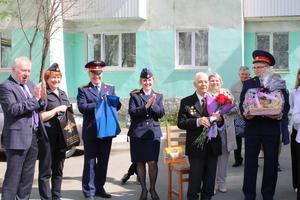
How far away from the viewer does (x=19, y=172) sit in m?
5.70

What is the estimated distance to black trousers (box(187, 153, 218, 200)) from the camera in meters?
6.26

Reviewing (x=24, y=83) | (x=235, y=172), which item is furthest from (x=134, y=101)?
(x=235, y=172)

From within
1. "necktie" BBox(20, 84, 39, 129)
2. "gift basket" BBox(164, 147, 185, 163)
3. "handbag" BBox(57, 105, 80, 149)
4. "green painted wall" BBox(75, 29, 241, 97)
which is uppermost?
"green painted wall" BBox(75, 29, 241, 97)

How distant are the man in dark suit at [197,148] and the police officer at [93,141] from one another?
4.34 ft

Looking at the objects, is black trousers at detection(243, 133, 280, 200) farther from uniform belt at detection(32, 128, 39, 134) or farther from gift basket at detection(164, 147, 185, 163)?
uniform belt at detection(32, 128, 39, 134)

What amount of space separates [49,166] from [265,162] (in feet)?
9.98

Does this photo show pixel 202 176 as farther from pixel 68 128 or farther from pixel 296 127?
pixel 68 128

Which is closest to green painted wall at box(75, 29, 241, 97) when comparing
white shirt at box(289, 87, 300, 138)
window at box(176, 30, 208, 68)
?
window at box(176, 30, 208, 68)

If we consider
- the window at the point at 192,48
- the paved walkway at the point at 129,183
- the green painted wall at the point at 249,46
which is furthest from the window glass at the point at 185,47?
the paved walkway at the point at 129,183

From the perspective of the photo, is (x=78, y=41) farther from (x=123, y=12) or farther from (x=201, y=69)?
(x=201, y=69)

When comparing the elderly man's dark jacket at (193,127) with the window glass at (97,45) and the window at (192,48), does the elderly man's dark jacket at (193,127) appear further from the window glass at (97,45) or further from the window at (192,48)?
the window glass at (97,45)

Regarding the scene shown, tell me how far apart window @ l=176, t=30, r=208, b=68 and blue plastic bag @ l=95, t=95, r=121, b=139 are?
10061mm

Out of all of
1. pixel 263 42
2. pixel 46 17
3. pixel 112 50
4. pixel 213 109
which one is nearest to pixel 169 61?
pixel 112 50

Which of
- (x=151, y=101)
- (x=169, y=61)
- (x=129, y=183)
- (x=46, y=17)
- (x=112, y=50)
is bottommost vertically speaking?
(x=129, y=183)
